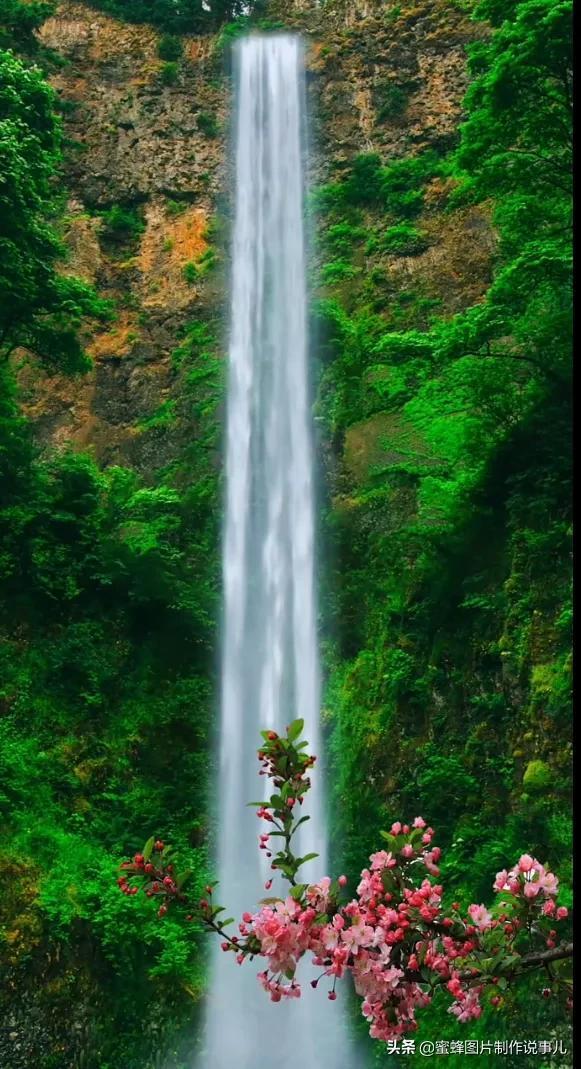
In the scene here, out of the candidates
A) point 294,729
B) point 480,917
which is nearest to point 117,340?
point 294,729

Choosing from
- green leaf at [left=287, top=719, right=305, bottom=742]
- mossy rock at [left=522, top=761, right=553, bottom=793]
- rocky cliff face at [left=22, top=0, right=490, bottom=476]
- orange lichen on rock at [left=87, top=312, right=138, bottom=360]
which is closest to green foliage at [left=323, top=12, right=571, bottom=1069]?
mossy rock at [left=522, top=761, right=553, bottom=793]

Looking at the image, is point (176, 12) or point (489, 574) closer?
point (489, 574)

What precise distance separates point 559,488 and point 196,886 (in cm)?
638

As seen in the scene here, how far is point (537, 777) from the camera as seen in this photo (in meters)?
8.19

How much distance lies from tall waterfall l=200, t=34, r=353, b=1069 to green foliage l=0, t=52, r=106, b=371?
12.8 feet

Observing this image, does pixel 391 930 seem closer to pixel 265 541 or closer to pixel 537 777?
pixel 537 777

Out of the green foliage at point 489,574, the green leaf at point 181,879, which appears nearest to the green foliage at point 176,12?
the green foliage at point 489,574

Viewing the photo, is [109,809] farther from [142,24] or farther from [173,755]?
[142,24]

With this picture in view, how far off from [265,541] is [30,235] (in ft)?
19.0

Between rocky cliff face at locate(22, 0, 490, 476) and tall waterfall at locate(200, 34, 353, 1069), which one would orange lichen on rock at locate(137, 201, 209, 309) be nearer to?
rocky cliff face at locate(22, 0, 490, 476)

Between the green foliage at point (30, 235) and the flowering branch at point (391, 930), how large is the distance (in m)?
10.1

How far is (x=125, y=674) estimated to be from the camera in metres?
12.4

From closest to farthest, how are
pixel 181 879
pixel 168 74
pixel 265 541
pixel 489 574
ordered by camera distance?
pixel 181 879 → pixel 489 574 → pixel 265 541 → pixel 168 74

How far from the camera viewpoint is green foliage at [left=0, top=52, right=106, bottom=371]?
1099 centimetres
